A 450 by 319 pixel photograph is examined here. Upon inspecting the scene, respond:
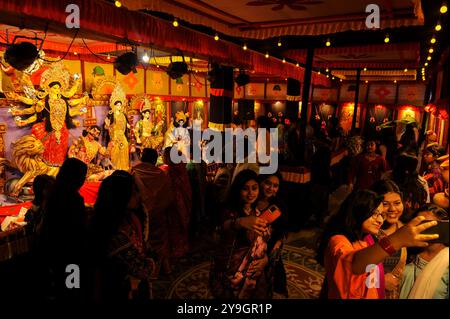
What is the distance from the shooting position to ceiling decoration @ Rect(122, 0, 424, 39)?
141 inches

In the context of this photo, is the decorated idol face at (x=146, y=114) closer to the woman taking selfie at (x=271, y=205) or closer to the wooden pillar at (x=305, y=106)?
the wooden pillar at (x=305, y=106)

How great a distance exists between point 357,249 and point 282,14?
340cm

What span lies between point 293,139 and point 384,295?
5.13 meters

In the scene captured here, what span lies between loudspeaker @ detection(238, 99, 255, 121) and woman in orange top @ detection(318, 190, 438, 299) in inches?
515

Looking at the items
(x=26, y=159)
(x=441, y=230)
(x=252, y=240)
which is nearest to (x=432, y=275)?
(x=441, y=230)

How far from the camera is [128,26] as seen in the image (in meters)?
3.64

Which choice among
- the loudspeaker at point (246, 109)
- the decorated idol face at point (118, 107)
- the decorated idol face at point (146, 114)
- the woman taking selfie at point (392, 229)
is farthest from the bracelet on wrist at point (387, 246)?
the loudspeaker at point (246, 109)

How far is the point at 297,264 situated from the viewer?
172 inches

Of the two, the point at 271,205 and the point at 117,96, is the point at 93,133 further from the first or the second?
the point at 271,205

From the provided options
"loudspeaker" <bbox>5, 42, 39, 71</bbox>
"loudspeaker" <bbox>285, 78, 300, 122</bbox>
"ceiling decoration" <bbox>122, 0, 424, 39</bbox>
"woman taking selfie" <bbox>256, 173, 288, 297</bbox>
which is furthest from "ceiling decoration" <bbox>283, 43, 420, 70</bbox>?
"loudspeaker" <bbox>5, 42, 39, 71</bbox>

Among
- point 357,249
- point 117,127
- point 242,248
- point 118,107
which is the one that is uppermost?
point 118,107

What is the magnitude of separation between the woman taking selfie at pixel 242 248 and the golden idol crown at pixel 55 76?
4.83 metres
